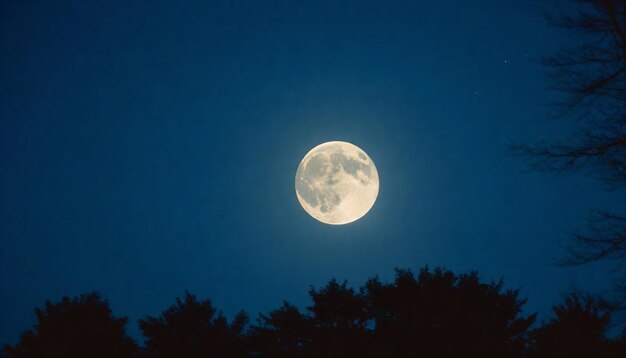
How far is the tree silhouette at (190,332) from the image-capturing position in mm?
17828

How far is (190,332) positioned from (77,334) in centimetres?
489

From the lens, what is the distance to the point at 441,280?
69.4 feet

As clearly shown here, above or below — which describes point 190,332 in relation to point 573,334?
above

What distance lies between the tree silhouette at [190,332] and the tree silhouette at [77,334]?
4.21 ft

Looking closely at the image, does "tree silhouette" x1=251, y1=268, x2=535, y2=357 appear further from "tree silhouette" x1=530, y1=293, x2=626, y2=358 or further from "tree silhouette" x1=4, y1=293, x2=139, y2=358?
"tree silhouette" x1=4, y1=293, x2=139, y2=358

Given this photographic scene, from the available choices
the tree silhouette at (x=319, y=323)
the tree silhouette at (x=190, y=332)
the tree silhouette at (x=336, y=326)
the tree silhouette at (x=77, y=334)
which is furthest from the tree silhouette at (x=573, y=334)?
the tree silhouette at (x=77, y=334)

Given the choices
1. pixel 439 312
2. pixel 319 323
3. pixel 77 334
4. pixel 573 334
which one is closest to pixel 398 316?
pixel 439 312

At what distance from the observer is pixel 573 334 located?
14.8 metres

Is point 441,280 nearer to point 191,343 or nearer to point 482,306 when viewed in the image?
point 482,306

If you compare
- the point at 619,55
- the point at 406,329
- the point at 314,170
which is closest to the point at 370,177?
the point at 314,170

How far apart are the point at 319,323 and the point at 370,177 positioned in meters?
15.7

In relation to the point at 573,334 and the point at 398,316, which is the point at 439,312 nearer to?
the point at 398,316

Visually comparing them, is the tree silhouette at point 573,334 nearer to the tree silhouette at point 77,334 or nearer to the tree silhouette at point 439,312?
the tree silhouette at point 439,312

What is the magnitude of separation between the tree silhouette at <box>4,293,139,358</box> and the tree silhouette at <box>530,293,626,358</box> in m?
16.2
